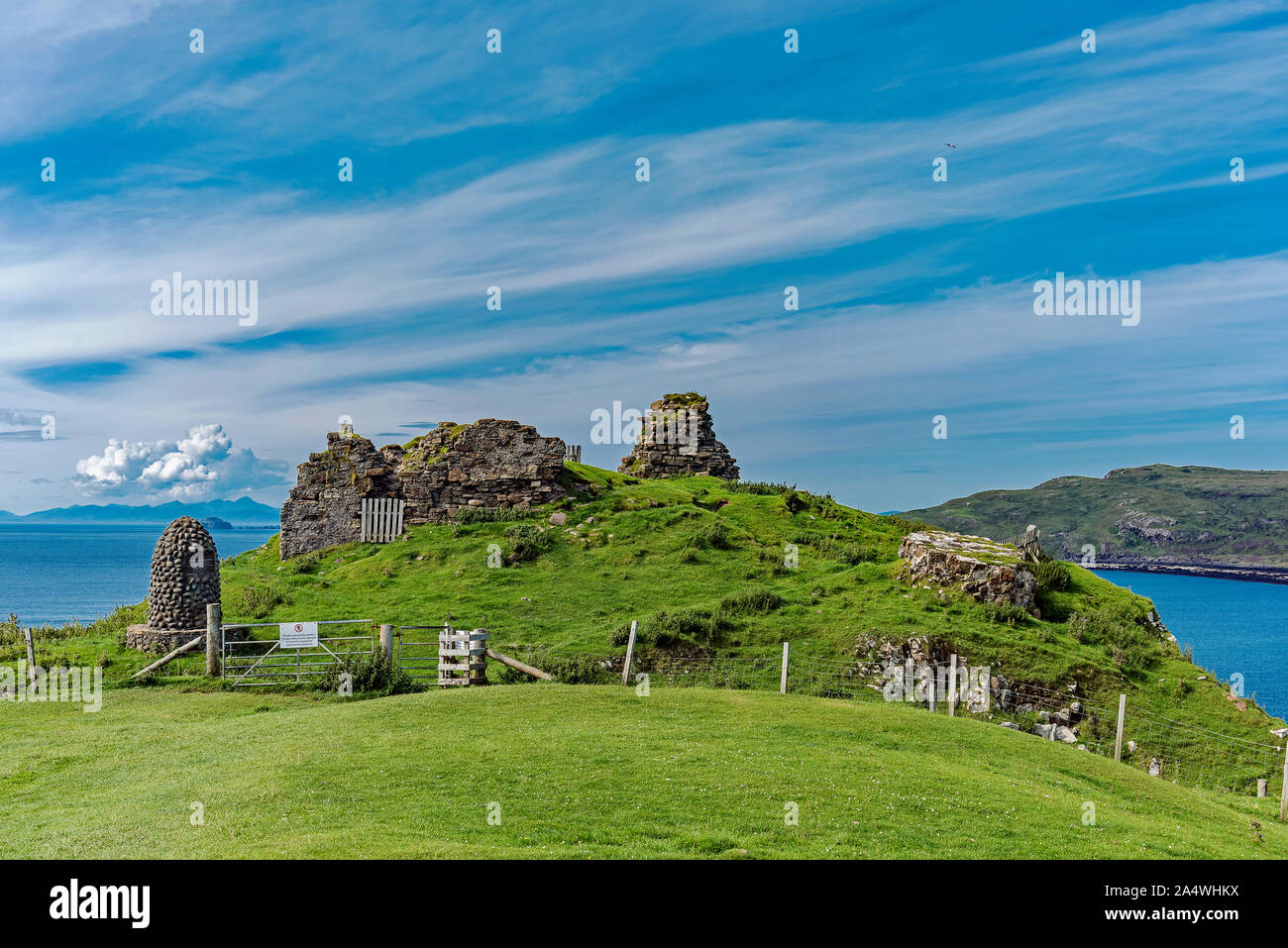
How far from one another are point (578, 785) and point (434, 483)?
31.1 metres

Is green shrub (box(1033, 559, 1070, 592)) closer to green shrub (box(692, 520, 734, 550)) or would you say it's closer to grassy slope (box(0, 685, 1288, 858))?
green shrub (box(692, 520, 734, 550))

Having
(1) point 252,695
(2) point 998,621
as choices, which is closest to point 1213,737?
(2) point 998,621

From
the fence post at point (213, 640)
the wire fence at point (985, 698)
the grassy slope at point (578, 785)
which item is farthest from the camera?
the fence post at point (213, 640)

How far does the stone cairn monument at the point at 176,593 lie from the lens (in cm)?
2612

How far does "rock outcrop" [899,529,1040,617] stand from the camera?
27984 millimetres

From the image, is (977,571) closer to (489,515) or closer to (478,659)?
(478,659)

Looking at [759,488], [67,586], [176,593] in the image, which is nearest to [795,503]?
[759,488]

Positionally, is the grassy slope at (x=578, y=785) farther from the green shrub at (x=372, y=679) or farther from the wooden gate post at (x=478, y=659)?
the wooden gate post at (x=478, y=659)

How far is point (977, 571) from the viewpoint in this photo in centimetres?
2841

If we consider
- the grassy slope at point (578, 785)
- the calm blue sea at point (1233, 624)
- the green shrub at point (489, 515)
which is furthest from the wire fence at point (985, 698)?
the green shrub at point (489, 515)

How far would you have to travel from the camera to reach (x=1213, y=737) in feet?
73.0

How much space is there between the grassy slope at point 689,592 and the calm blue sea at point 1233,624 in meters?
11.6

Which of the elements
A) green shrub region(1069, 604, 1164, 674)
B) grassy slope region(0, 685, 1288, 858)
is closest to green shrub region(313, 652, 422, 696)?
grassy slope region(0, 685, 1288, 858)

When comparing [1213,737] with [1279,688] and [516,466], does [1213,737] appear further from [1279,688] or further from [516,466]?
[1279,688]
